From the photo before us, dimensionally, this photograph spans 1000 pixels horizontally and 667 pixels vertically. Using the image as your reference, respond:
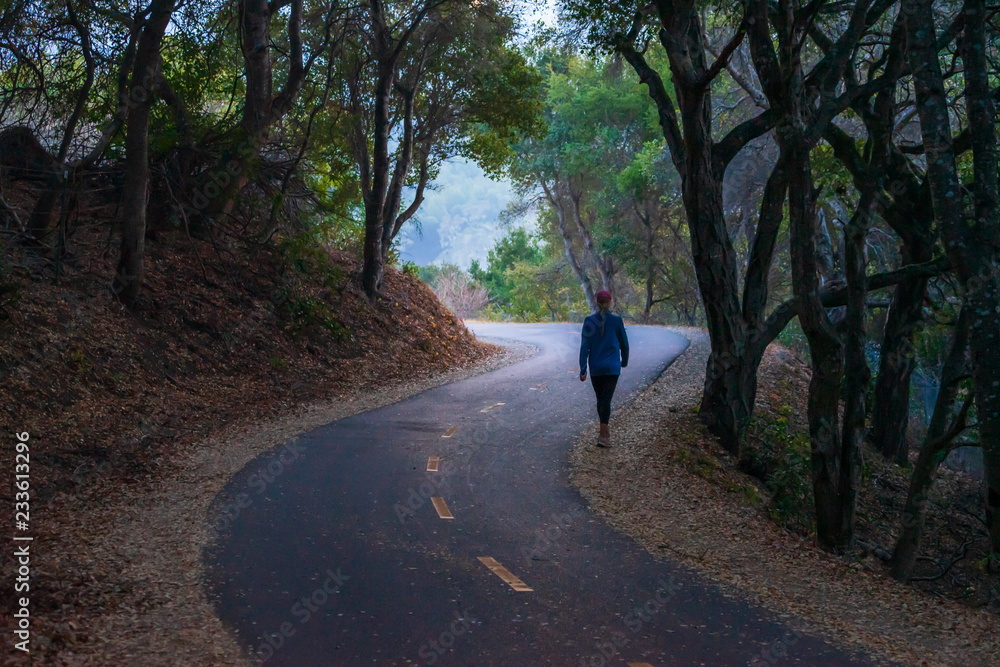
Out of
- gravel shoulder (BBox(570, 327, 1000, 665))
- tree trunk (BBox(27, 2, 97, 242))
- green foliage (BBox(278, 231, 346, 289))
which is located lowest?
gravel shoulder (BBox(570, 327, 1000, 665))

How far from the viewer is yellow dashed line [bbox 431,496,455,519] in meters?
8.28

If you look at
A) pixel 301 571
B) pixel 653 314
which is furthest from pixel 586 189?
pixel 301 571

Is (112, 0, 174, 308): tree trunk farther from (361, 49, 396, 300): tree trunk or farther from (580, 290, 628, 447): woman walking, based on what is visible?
(580, 290, 628, 447): woman walking

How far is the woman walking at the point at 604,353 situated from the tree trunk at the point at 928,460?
3.86 metres

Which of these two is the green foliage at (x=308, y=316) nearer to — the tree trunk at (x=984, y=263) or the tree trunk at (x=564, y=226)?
the tree trunk at (x=984, y=263)

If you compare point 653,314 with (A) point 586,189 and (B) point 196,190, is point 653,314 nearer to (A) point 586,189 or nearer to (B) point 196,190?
(A) point 586,189

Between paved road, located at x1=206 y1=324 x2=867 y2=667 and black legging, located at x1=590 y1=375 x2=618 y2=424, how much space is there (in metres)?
0.96

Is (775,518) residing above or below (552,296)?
below

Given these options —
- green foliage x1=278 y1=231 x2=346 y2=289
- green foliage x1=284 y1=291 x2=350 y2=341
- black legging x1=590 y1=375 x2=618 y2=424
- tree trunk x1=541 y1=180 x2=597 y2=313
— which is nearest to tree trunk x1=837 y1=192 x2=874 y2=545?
black legging x1=590 y1=375 x2=618 y2=424

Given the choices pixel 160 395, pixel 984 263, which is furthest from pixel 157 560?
pixel 984 263

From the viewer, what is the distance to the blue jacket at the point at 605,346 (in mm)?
11594

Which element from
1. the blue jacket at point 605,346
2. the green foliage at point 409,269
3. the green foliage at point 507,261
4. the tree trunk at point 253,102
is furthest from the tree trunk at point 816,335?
the green foliage at point 507,261

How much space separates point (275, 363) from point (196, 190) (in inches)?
189

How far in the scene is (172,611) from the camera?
566 centimetres
